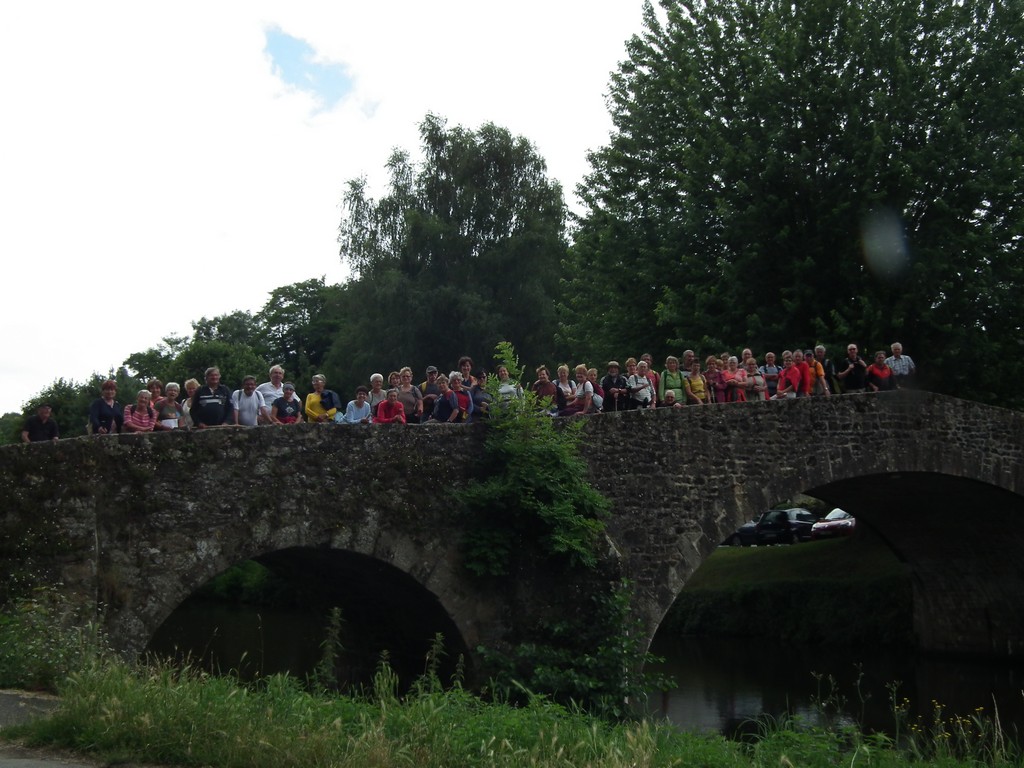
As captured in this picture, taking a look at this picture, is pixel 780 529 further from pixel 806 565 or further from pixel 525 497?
pixel 525 497

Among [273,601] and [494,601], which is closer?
[494,601]

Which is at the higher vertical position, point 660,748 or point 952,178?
point 952,178

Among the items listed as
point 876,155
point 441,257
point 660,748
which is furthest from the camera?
point 441,257

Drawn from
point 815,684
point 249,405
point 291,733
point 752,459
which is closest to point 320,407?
point 249,405

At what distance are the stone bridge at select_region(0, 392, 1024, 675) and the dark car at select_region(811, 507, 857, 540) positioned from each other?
33.2ft

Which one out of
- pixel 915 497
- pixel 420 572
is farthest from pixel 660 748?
pixel 915 497

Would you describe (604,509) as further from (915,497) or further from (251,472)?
(915,497)

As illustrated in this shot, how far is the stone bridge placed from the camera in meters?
9.62

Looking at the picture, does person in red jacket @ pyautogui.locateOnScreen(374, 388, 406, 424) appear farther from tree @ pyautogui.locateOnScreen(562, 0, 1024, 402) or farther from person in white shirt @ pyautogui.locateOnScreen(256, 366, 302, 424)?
tree @ pyautogui.locateOnScreen(562, 0, 1024, 402)

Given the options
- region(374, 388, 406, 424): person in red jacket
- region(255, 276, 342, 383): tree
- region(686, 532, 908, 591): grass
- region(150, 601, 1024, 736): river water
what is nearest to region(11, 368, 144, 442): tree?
region(255, 276, 342, 383): tree

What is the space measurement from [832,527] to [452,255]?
11845 millimetres

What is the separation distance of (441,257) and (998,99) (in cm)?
1533

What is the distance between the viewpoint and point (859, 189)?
1841 centimetres

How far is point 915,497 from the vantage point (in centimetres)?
1803
